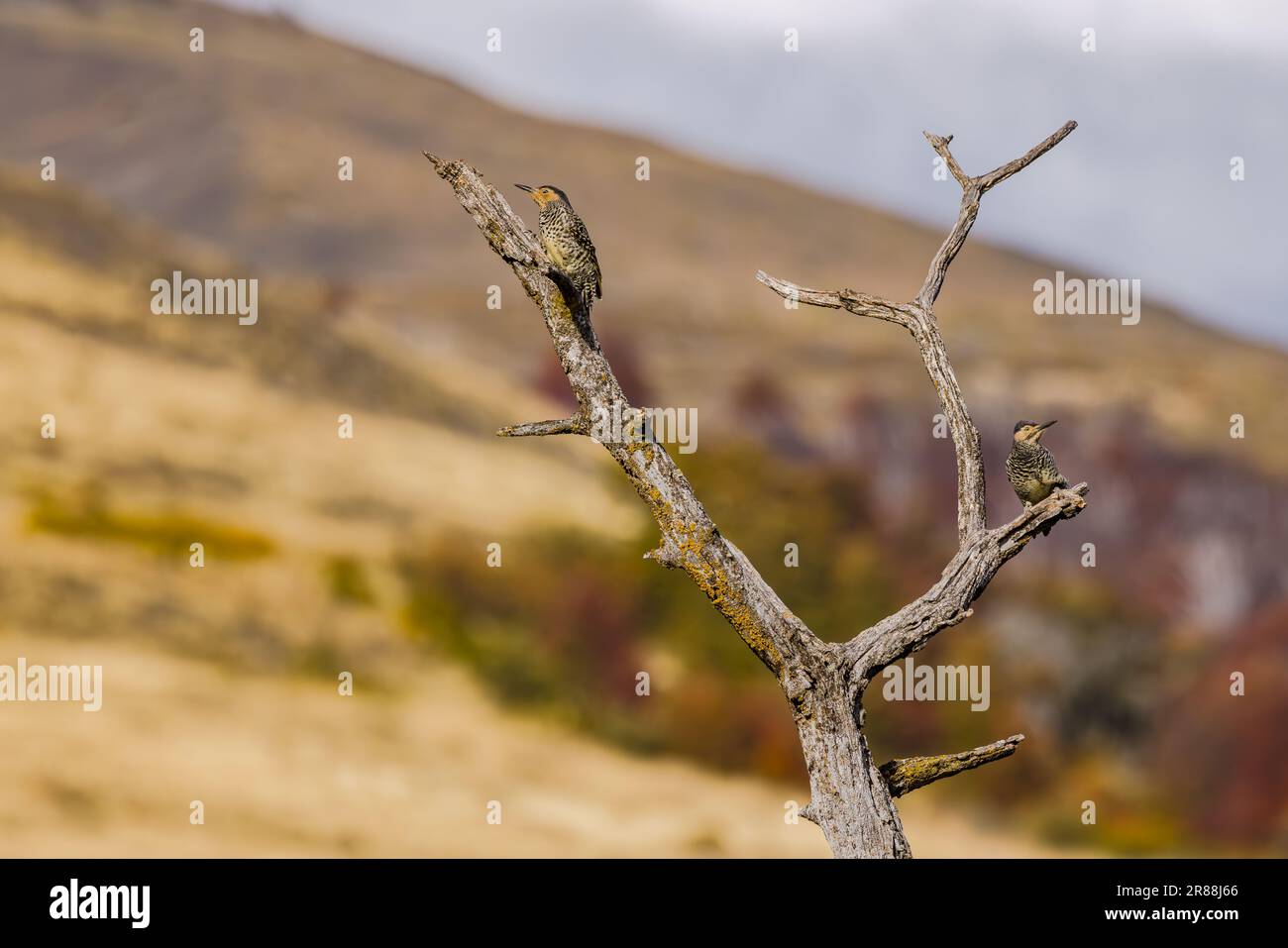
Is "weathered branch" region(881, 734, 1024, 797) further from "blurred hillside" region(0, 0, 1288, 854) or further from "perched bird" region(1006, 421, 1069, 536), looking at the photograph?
"blurred hillside" region(0, 0, 1288, 854)

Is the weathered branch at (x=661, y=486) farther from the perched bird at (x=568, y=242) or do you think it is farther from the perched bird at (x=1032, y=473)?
the perched bird at (x=1032, y=473)

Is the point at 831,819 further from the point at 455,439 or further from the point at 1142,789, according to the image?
the point at 455,439

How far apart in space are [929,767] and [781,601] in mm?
984

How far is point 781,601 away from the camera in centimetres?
589

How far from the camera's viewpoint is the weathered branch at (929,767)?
609 centimetres

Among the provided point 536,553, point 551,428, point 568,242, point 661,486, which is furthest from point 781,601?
point 536,553

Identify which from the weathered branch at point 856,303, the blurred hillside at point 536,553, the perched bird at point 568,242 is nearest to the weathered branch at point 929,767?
the weathered branch at point 856,303

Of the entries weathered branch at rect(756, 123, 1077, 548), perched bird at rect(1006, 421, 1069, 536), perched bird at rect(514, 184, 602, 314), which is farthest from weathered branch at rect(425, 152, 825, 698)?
perched bird at rect(1006, 421, 1069, 536)

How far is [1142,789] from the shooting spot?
50.7 metres

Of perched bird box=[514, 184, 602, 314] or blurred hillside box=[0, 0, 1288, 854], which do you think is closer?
perched bird box=[514, 184, 602, 314]

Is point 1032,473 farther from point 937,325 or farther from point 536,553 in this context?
point 536,553

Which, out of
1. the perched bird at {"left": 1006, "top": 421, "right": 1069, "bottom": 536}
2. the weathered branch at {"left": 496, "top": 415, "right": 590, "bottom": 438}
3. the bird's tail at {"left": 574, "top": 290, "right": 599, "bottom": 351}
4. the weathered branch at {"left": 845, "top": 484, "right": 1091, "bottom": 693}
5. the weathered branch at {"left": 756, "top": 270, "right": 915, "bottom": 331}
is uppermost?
the weathered branch at {"left": 756, "top": 270, "right": 915, "bottom": 331}

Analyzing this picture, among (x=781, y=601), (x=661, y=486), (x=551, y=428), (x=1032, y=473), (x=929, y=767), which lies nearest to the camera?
(x=781, y=601)

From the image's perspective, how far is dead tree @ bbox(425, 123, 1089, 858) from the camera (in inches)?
231
